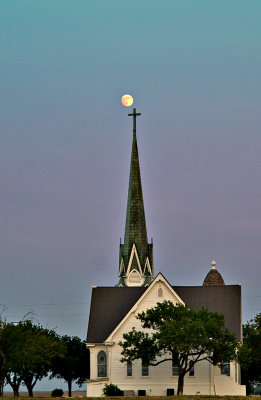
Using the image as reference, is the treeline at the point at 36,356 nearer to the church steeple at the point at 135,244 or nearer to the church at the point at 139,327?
the church at the point at 139,327

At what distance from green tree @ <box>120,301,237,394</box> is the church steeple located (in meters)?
43.7

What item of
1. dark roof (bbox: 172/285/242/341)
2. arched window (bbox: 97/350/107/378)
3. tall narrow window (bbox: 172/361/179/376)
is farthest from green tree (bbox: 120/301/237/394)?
dark roof (bbox: 172/285/242/341)

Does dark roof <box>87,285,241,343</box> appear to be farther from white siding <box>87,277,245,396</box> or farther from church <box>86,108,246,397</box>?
white siding <box>87,277,245,396</box>

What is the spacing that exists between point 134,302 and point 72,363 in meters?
11.8

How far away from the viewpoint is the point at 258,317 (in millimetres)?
101875

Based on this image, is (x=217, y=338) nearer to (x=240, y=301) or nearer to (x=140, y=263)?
(x=240, y=301)

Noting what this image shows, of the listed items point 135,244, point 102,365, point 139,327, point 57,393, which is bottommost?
point 57,393

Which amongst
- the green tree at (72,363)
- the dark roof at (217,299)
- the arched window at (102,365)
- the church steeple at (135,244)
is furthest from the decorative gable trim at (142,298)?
the church steeple at (135,244)

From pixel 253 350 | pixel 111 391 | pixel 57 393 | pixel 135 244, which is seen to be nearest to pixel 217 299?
→ pixel 253 350

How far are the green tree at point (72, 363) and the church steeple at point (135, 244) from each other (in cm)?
2103

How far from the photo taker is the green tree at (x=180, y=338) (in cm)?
7950

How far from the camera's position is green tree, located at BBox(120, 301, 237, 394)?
79500 millimetres

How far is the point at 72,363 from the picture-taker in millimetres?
102562

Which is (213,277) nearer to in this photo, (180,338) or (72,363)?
(72,363)
